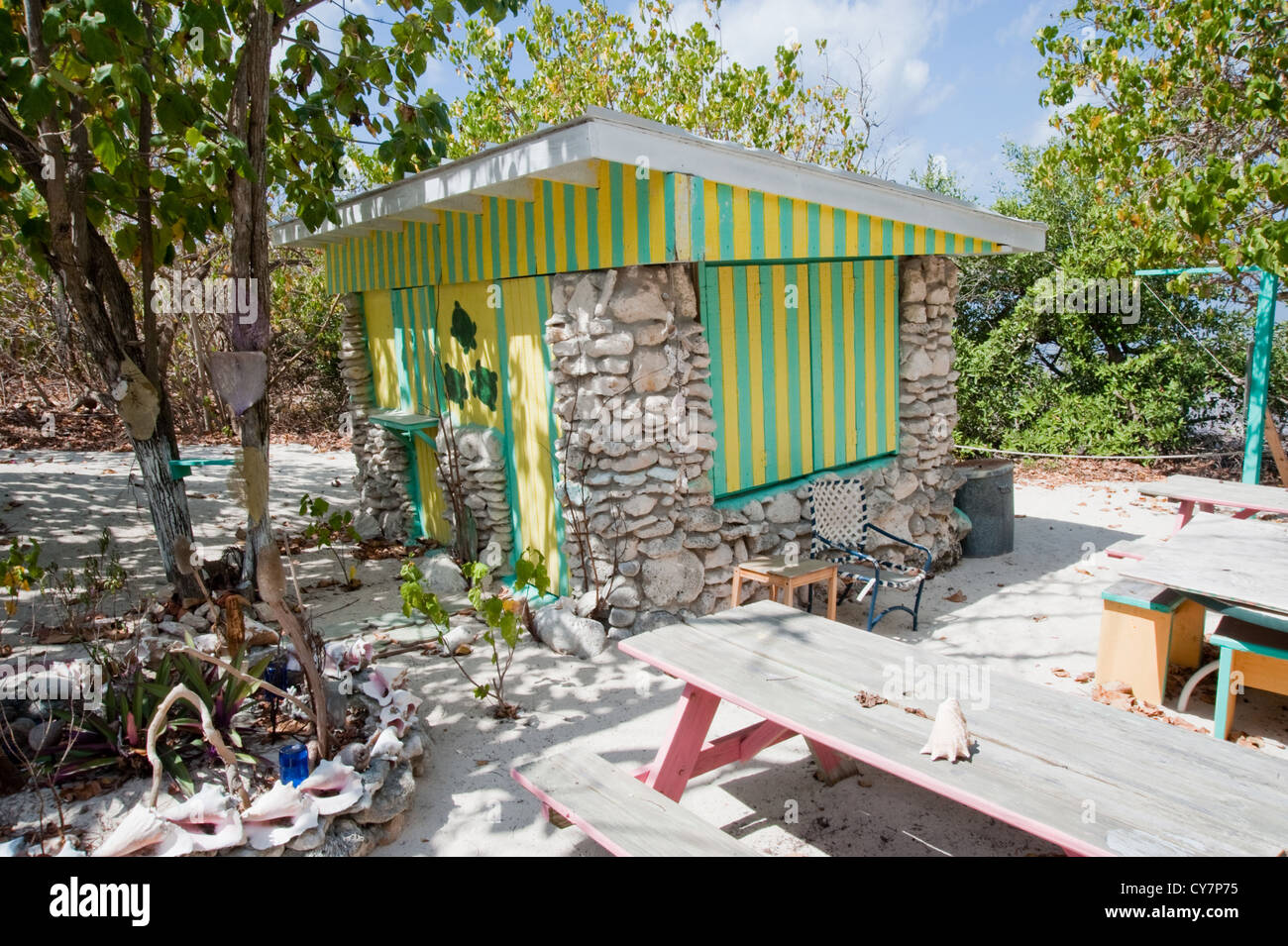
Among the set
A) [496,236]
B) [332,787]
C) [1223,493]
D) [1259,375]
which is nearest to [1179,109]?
[1259,375]

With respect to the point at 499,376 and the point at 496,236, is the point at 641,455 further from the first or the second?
the point at 496,236

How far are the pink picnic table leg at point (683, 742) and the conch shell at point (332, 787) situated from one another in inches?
46.0

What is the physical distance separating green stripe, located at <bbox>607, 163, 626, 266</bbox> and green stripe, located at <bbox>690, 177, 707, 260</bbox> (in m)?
0.41

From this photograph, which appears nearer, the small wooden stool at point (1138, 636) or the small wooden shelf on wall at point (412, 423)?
the small wooden stool at point (1138, 636)

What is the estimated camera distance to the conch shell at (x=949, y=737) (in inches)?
101

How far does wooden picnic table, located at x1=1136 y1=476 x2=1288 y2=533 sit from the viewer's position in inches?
233

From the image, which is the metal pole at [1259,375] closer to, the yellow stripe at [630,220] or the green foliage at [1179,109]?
the green foliage at [1179,109]

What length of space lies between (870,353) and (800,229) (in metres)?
1.75

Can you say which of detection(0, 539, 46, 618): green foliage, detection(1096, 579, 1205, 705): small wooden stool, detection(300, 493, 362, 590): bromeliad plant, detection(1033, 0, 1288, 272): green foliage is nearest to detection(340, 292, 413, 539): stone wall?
detection(300, 493, 362, 590): bromeliad plant

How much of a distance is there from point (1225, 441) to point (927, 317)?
6.12 metres

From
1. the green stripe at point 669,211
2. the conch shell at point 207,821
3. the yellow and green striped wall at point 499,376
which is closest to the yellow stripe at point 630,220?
the green stripe at point 669,211

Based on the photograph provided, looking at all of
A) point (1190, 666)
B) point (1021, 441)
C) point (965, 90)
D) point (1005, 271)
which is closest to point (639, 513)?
point (1190, 666)

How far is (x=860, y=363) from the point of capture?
21.7 ft

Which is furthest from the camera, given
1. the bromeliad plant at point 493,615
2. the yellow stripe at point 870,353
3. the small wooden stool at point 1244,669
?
the yellow stripe at point 870,353
